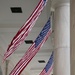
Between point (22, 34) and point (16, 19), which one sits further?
point (16, 19)

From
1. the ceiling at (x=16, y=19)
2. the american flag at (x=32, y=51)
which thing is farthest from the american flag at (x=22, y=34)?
the ceiling at (x=16, y=19)

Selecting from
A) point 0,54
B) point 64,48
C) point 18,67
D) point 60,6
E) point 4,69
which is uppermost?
point 60,6

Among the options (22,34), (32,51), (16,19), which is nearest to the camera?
(22,34)

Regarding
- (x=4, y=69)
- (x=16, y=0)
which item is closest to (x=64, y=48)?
(x=16, y=0)

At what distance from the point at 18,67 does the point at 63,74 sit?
1796 millimetres

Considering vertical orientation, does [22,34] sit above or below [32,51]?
above

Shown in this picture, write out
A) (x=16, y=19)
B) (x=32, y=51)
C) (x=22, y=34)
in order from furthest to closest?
1. (x=16, y=19)
2. (x=32, y=51)
3. (x=22, y=34)

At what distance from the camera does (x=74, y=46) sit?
3436mm

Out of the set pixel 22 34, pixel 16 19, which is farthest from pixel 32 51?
pixel 16 19

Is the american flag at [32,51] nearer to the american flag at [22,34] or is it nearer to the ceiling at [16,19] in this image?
the american flag at [22,34]

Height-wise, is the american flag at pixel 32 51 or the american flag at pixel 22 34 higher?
the american flag at pixel 22 34

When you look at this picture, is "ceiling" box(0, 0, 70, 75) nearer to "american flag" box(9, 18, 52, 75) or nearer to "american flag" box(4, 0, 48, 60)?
"american flag" box(9, 18, 52, 75)

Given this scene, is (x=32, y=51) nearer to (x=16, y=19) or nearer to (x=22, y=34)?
(x=22, y=34)

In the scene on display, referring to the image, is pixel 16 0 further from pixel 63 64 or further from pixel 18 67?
pixel 63 64
